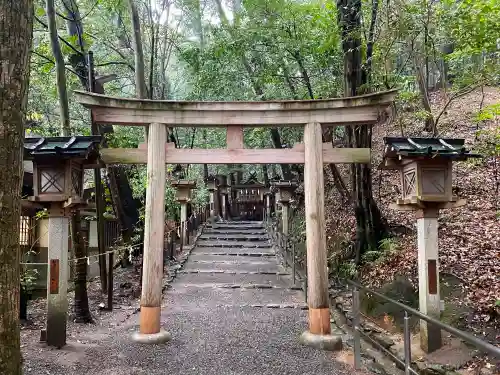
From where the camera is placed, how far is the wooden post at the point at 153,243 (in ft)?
20.0

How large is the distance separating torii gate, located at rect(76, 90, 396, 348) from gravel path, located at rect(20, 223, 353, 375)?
673 mm

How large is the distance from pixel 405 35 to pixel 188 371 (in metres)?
7.13

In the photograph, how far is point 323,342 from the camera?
5.90 m

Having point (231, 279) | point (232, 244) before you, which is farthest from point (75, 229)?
point (232, 244)

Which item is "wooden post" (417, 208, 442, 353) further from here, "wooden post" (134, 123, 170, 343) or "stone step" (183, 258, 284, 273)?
"stone step" (183, 258, 284, 273)

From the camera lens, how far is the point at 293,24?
38.5 ft

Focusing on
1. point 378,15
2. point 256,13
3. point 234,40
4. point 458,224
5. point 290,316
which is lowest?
point 290,316

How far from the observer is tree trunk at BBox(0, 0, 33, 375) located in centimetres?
309

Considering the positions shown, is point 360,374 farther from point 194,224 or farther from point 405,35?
point 194,224

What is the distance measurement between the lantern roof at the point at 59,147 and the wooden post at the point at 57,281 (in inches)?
31.1

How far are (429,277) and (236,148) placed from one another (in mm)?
3384

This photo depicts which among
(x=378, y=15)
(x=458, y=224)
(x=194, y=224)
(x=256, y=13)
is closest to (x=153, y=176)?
(x=378, y=15)

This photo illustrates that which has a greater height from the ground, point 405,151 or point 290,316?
point 405,151

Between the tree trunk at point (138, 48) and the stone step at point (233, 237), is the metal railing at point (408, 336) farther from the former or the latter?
the stone step at point (233, 237)
